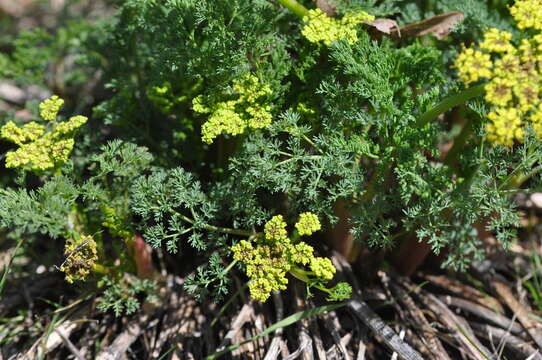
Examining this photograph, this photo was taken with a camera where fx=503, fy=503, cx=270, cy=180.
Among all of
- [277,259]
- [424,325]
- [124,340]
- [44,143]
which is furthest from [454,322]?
[44,143]

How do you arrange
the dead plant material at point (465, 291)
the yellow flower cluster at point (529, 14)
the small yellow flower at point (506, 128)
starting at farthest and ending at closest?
the dead plant material at point (465, 291), the yellow flower cluster at point (529, 14), the small yellow flower at point (506, 128)

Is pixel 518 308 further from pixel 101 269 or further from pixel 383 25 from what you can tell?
pixel 101 269

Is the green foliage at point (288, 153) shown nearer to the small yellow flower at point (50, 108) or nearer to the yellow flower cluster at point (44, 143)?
the yellow flower cluster at point (44, 143)

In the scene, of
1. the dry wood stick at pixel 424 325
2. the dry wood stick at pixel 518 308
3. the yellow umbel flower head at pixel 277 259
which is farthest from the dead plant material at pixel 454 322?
the yellow umbel flower head at pixel 277 259

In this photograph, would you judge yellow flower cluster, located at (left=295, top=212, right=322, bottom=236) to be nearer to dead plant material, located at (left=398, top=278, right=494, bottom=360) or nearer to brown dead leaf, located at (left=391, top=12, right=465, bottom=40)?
dead plant material, located at (left=398, top=278, right=494, bottom=360)

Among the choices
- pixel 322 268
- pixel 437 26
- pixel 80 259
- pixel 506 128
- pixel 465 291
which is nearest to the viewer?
pixel 506 128

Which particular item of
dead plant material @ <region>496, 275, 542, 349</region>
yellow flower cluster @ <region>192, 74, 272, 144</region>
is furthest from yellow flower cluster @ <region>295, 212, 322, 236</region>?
dead plant material @ <region>496, 275, 542, 349</region>
